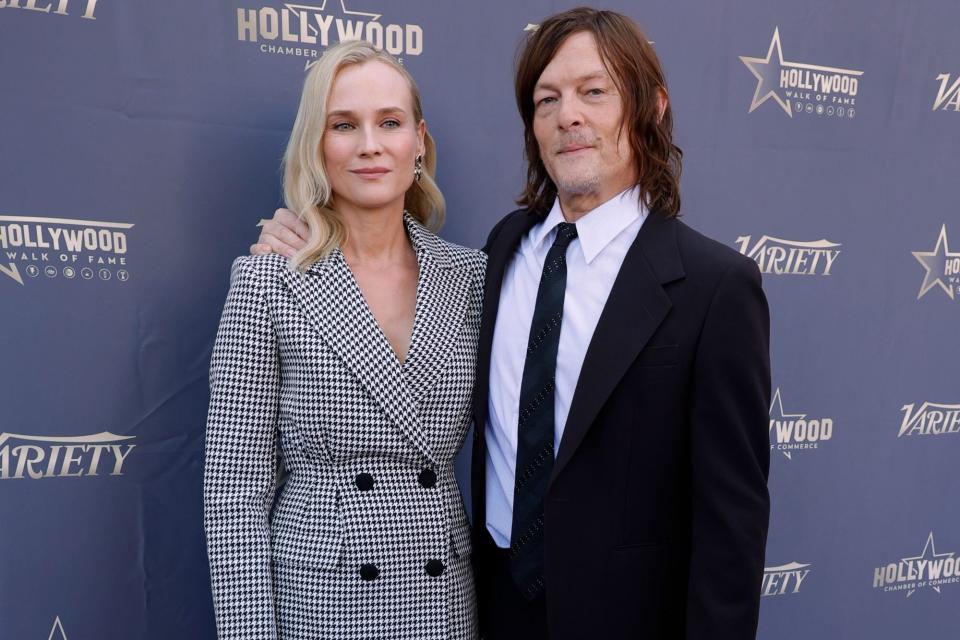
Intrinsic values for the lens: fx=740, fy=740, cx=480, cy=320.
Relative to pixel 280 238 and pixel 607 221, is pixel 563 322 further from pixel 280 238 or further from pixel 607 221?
pixel 280 238

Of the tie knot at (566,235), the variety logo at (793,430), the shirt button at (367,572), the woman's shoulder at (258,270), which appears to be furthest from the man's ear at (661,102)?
the variety logo at (793,430)

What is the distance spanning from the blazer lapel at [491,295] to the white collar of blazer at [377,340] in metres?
0.08

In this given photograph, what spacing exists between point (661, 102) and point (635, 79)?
0.38 feet

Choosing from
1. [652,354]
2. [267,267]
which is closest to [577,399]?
[652,354]

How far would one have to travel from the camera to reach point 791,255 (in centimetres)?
263

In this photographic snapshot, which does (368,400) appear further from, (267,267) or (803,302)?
(803,302)

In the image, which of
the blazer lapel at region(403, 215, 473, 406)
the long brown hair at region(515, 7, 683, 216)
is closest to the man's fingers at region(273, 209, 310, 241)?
the blazer lapel at region(403, 215, 473, 406)

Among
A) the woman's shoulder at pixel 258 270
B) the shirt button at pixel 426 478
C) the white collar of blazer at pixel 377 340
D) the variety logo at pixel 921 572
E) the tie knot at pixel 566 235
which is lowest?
the variety logo at pixel 921 572

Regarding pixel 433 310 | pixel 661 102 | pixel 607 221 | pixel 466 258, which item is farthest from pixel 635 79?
pixel 433 310

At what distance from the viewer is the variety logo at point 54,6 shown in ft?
5.90

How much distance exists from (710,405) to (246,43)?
4.94ft

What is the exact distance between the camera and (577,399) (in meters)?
1.48

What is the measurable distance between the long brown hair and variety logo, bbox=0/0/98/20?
1108 millimetres

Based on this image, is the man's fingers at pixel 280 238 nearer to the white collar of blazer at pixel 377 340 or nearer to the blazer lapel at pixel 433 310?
the white collar of blazer at pixel 377 340
